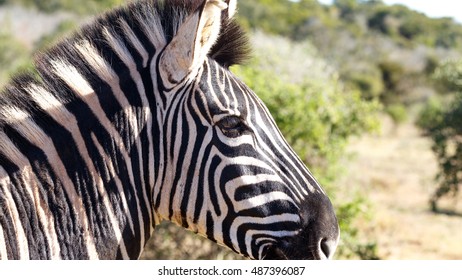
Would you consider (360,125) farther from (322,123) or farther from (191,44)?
(191,44)

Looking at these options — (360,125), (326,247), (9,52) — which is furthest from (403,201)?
→ (9,52)

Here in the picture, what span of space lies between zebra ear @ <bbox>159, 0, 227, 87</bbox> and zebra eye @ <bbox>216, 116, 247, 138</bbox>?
0.26 meters

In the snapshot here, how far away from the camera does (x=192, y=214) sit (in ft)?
9.62

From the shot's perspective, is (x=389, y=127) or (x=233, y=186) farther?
(x=389, y=127)

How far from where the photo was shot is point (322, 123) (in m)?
8.32

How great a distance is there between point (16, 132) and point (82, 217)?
459mm

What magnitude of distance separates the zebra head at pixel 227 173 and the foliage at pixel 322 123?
3.85 meters

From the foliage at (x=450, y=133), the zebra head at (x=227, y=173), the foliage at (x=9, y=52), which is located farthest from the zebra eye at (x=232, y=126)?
the foliage at (x=9, y=52)

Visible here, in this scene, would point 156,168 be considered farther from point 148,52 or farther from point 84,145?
point 148,52

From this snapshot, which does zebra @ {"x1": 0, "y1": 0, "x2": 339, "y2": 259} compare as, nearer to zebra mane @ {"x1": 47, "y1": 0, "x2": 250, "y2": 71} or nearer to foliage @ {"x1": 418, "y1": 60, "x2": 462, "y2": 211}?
zebra mane @ {"x1": 47, "y1": 0, "x2": 250, "y2": 71}

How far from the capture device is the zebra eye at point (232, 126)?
290 cm

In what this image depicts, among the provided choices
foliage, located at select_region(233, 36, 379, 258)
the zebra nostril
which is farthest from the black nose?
foliage, located at select_region(233, 36, 379, 258)

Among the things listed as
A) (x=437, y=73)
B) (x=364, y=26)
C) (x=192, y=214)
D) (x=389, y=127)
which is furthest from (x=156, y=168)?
(x=364, y=26)

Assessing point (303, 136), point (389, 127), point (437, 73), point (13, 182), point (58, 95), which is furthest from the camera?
point (389, 127)
